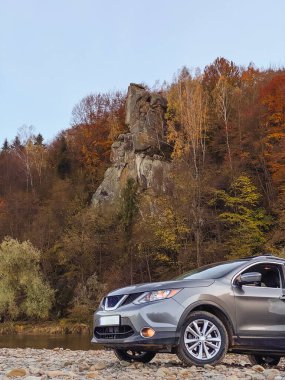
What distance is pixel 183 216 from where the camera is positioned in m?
46.5

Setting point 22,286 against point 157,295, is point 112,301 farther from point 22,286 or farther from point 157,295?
point 22,286

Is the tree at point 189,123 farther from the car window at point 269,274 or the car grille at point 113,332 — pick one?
the car grille at point 113,332

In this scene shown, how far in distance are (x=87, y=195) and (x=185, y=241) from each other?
29133 millimetres

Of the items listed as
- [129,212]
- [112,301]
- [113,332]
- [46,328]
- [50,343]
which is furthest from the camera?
[129,212]

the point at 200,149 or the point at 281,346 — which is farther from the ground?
the point at 200,149

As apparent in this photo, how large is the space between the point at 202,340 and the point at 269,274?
1.83m

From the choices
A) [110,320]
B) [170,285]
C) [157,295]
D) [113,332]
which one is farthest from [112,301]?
[170,285]

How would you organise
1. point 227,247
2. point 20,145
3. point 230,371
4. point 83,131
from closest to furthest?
point 230,371
point 227,247
point 83,131
point 20,145

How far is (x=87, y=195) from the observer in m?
72.9

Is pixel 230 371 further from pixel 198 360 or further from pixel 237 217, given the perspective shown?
pixel 237 217

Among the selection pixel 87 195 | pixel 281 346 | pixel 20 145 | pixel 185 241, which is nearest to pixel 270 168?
pixel 185 241

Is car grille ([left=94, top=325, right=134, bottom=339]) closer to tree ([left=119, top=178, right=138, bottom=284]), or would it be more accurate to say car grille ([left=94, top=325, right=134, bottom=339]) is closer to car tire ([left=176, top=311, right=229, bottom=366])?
car tire ([left=176, top=311, right=229, bottom=366])

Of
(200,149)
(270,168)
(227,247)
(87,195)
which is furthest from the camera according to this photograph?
(87,195)

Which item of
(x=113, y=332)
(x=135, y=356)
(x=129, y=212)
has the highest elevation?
(x=129, y=212)
